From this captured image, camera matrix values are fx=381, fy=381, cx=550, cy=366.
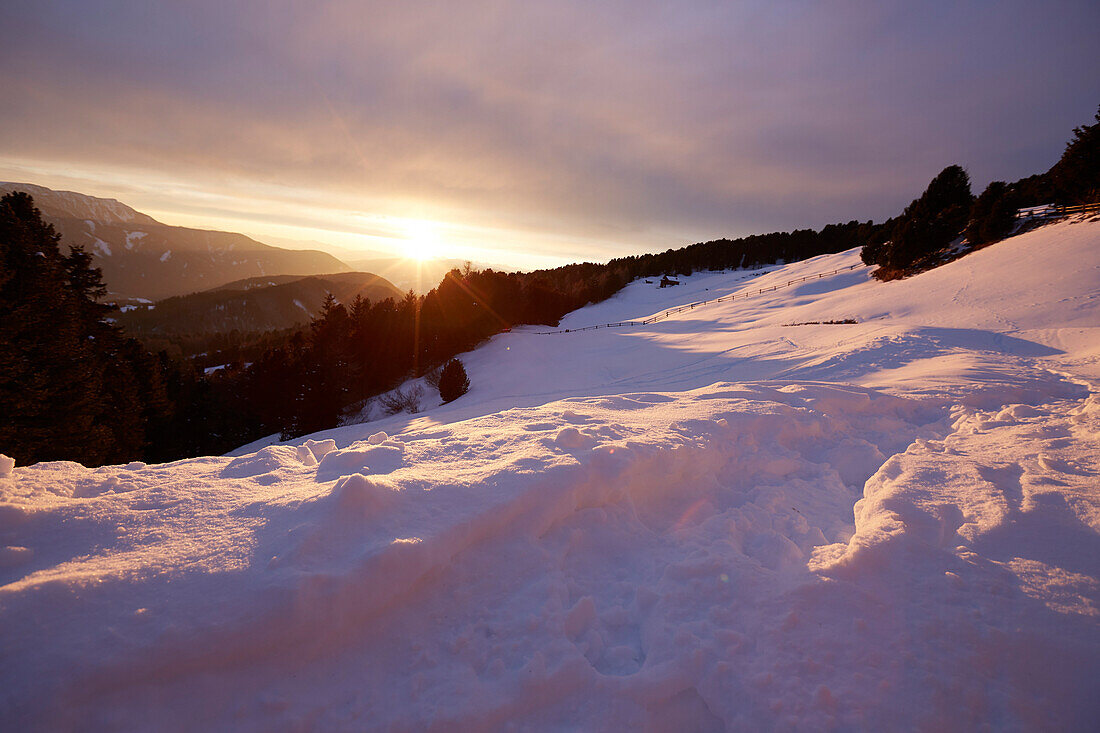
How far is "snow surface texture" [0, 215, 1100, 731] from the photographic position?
263 centimetres

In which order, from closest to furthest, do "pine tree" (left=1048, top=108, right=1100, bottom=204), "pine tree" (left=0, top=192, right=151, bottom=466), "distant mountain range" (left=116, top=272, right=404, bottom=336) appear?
1. "pine tree" (left=0, top=192, right=151, bottom=466)
2. "pine tree" (left=1048, top=108, right=1100, bottom=204)
3. "distant mountain range" (left=116, top=272, right=404, bottom=336)

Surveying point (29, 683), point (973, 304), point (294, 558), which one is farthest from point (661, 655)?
point (973, 304)

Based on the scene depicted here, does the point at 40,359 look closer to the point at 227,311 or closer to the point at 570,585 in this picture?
the point at 570,585

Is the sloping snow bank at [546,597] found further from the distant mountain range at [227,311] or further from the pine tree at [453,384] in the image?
the distant mountain range at [227,311]

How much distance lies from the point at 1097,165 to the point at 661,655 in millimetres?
42937

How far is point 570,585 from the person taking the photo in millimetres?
3748

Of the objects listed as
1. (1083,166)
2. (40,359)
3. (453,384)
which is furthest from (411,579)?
(1083,166)

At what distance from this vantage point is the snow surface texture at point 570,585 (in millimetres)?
2629

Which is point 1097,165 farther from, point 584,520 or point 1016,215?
point 584,520

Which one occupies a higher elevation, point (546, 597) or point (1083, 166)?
point (1083, 166)

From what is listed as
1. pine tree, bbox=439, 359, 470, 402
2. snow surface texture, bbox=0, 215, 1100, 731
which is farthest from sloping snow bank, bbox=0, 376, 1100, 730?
pine tree, bbox=439, 359, 470, 402

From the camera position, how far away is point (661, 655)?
3105mm

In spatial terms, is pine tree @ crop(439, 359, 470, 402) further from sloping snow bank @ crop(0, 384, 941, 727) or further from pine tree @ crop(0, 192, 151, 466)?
sloping snow bank @ crop(0, 384, 941, 727)

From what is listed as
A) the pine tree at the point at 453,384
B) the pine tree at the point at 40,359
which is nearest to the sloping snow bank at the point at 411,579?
the pine tree at the point at 40,359
